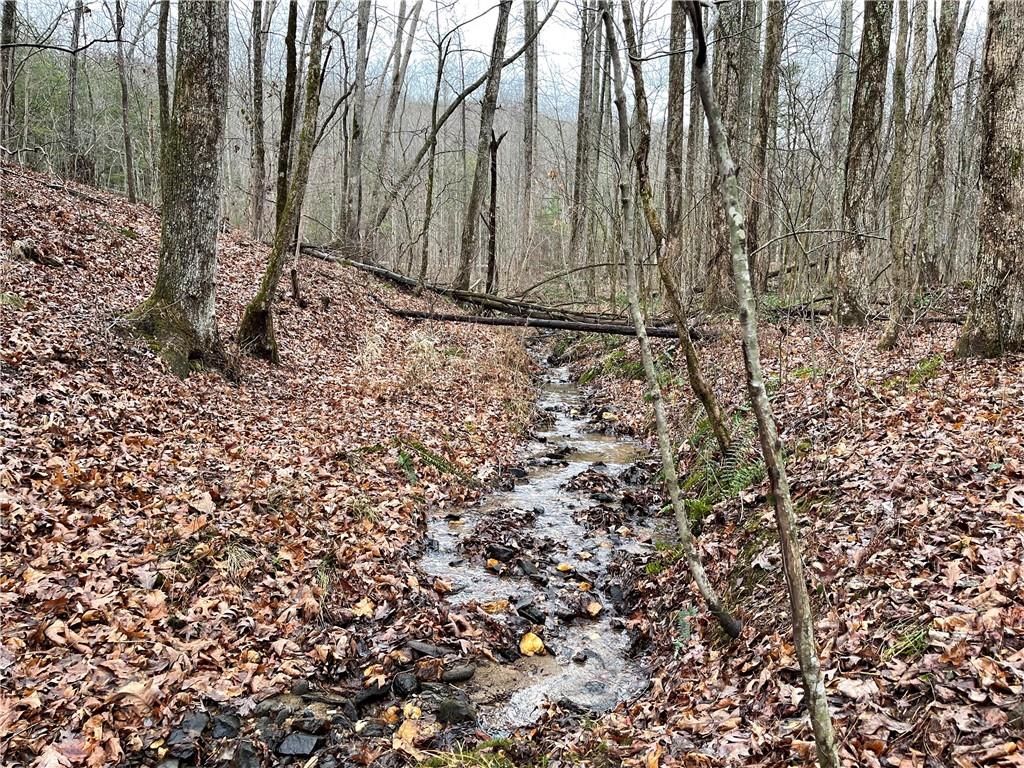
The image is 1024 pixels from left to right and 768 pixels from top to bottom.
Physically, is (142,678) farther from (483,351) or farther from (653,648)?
(483,351)

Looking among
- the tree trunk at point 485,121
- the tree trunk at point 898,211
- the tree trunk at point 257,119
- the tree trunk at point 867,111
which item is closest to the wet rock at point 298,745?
the tree trunk at point 867,111

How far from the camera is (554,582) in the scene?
612 centimetres

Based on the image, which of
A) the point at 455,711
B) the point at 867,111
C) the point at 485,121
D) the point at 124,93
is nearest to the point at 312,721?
the point at 455,711

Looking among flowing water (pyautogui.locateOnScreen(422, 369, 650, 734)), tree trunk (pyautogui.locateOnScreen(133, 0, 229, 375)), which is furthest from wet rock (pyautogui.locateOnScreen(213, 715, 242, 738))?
tree trunk (pyautogui.locateOnScreen(133, 0, 229, 375))

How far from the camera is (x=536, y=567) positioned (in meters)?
6.35

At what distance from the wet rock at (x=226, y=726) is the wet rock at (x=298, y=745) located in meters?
0.31

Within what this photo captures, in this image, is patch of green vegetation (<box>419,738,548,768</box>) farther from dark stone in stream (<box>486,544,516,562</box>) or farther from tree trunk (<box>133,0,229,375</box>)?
tree trunk (<box>133,0,229,375</box>)

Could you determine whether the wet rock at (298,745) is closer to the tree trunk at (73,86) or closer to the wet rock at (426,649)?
the wet rock at (426,649)

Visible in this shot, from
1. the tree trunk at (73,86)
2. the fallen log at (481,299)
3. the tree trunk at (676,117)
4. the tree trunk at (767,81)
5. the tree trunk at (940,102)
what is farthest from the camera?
the tree trunk at (73,86)

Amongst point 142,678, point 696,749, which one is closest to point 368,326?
point 142,678

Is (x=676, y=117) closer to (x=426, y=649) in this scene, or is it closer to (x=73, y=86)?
(x=426, y=649)

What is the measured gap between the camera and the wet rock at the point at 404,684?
4.43m

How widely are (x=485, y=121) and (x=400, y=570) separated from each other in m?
14.5

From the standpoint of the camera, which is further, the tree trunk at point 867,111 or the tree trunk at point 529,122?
the tree trunk at point 529,122
